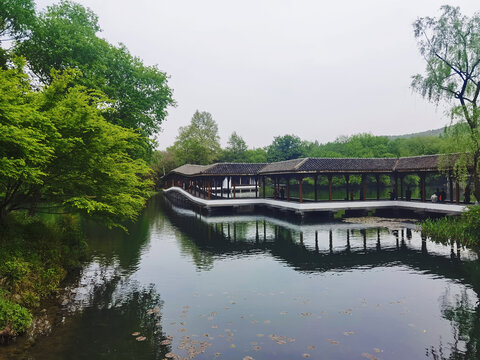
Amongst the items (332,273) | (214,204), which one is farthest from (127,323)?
(214,204)

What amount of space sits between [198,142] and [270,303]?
58861 millimetres

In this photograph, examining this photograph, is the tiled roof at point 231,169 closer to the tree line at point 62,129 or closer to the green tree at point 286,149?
the tree line at point 62,129

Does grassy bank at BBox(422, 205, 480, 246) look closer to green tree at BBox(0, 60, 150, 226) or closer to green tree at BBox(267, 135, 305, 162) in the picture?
green tree at BBox(0, 60, 150, 226)

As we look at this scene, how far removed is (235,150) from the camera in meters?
74.4

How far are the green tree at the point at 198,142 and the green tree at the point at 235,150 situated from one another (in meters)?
2.38

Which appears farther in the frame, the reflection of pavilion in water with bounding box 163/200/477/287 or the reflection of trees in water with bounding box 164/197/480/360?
the reflection of pavilion in water with bounding box 163/200/477/287

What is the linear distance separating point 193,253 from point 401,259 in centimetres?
964

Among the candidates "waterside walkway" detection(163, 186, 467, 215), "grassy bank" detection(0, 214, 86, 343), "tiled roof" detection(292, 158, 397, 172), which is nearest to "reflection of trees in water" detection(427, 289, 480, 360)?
"grassy bank" detection(0, 214, 86, 343)

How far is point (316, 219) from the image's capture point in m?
27.7

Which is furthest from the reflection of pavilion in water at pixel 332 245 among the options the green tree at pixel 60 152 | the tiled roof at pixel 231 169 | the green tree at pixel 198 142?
the green tree at pixel 198 142

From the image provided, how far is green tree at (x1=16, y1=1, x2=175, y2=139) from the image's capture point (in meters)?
22.0

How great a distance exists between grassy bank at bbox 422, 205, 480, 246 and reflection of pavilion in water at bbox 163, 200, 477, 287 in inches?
23.9

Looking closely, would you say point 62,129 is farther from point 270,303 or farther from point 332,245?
point 332,245

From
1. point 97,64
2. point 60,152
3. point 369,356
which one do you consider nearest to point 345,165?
point 97,64
